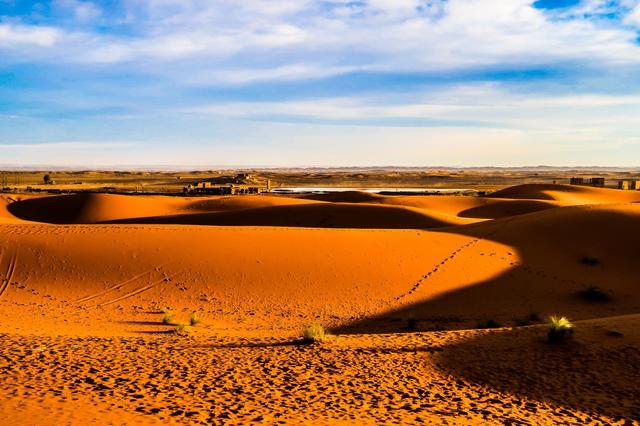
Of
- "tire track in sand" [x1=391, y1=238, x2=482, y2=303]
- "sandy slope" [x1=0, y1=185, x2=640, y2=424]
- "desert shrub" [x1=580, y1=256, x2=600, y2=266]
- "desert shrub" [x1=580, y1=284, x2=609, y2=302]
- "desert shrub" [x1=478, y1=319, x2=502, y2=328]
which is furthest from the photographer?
"desert shrub" [x1=580, y1=256, x2=600, y2=266]

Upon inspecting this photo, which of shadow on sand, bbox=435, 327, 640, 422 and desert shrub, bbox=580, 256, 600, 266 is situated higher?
shadow on sand, bbox=435, 327, 640, 422

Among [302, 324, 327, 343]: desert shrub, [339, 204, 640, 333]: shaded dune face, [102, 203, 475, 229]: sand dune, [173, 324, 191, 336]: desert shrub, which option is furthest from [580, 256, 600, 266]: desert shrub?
[173, 324, 191, 336]: desert shrub

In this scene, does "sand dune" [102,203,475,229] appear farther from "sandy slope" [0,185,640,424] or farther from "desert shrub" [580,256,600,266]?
"desert shrub" [580,256,600,266]

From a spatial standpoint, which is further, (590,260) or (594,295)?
(590,260)

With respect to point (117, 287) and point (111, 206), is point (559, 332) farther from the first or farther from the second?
point (111, 206)

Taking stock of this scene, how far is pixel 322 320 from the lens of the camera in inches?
664

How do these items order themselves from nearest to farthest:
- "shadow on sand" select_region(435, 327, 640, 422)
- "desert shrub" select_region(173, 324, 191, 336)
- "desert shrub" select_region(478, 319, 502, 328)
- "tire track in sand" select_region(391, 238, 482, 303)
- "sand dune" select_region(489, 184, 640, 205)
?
"shadow on sand" select_region(435, 327, 640, 422)
"desert shrub" select_region(173, 324, 191, 336)
"desert shrub" select_region(478, 319, 502, 328)
"tire track in sand" select_region(391, 238, 482, 303)
"sand dune" select_region(489, 184, 640, 205)

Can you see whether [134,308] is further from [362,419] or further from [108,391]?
[362,419]

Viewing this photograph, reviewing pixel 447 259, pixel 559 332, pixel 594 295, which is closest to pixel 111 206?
pixel 447 259

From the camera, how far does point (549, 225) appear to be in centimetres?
2869

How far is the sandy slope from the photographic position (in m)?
8.32

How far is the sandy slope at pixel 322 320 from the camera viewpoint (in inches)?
328

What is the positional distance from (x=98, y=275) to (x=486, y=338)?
1553 cm

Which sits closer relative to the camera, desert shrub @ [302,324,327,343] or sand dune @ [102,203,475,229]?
desert shrub @ [302,324,327,343]
